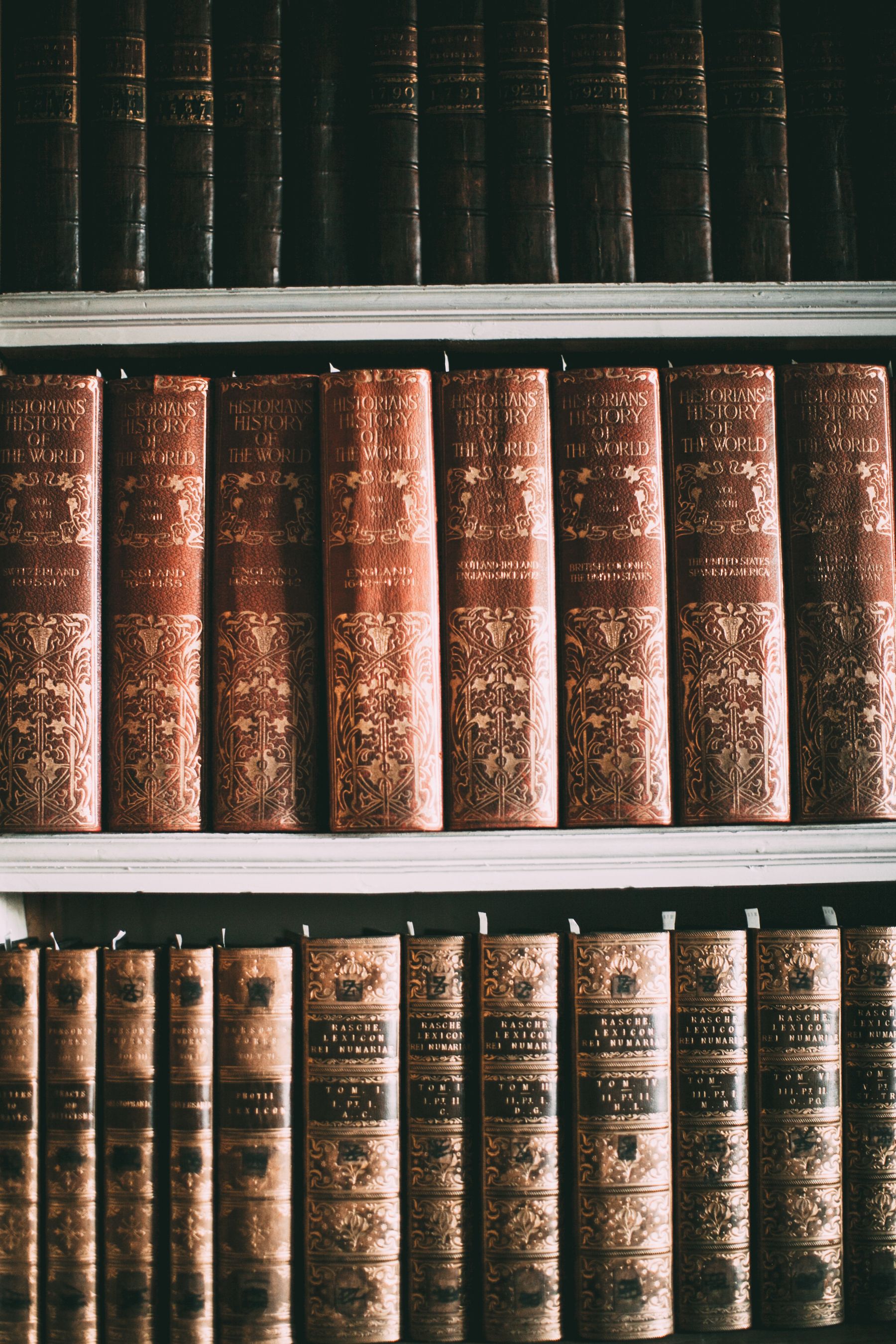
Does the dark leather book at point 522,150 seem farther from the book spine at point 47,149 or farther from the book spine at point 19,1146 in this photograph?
the book spine at point 19,1146

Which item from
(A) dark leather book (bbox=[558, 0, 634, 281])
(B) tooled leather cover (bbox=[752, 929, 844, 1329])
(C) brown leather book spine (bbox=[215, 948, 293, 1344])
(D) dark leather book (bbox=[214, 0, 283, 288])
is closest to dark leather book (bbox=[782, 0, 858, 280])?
(A) dark leather book (bbox=[558, 0, 634, 281])

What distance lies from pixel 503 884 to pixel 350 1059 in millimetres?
169

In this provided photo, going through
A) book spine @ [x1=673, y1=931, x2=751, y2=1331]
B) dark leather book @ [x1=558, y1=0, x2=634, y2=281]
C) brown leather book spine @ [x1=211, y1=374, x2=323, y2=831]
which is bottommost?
book spine @ [x1=673, y1=931, x2=751, y2=1331]

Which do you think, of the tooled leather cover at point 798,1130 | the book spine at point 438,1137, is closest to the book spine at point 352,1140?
the book spine at point 438,1137

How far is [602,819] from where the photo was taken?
0.70 metres

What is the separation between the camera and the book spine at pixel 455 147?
75 cm

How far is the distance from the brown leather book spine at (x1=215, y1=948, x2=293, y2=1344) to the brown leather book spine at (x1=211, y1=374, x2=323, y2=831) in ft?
0.38

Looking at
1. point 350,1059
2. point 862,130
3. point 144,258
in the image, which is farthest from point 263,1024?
point 862,130

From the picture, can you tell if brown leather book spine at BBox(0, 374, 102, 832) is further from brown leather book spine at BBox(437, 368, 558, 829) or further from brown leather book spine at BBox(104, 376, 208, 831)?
brown leather book spine at BBox(437, 368, 558, 829)

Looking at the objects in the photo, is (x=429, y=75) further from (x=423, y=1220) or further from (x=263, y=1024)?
(x=423, y=1220)

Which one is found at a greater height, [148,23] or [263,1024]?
[148,23]

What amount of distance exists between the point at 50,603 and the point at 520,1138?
19.9 inches

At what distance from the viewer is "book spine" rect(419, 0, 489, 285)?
75cm

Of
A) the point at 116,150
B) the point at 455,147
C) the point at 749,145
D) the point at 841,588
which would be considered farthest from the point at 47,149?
the point at 841,588
